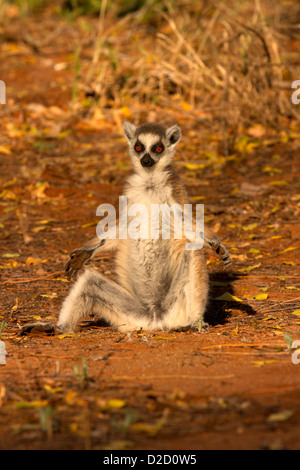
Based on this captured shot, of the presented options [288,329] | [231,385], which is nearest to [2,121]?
[288,329]

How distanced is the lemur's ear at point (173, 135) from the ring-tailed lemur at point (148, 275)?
0.39 ft

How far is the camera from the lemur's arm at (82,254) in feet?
19.0

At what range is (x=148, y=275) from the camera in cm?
588

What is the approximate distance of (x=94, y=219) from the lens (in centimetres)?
888

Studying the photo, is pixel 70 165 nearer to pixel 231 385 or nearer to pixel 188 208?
pixel 188 208

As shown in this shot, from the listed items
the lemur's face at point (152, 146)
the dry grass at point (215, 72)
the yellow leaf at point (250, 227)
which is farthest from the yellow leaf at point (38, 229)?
the dry grass at point (215, 72)

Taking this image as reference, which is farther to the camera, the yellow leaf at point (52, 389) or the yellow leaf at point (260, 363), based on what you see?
the yellow leaf at point (260, 363)

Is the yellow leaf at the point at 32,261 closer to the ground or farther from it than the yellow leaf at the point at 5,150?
closer to the ground

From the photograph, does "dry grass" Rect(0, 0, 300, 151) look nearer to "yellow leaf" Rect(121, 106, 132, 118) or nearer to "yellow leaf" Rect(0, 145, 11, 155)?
"yellow leaf" Rect(121, 106, 132, 118)

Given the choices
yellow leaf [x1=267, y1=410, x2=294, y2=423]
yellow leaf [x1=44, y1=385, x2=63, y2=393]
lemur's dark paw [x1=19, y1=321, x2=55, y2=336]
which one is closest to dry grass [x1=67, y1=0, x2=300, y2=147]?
lemur's dark paw [x1=19, y1=321, x2=55, y2=336]

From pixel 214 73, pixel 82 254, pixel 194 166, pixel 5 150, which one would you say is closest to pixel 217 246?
pixel 82 254

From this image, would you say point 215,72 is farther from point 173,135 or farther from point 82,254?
point 82,254

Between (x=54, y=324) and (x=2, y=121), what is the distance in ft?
25.7

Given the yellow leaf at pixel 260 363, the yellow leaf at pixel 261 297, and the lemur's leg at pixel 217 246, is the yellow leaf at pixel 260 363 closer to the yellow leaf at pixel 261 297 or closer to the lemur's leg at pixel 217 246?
the lemur's leg at pixel 217 246
